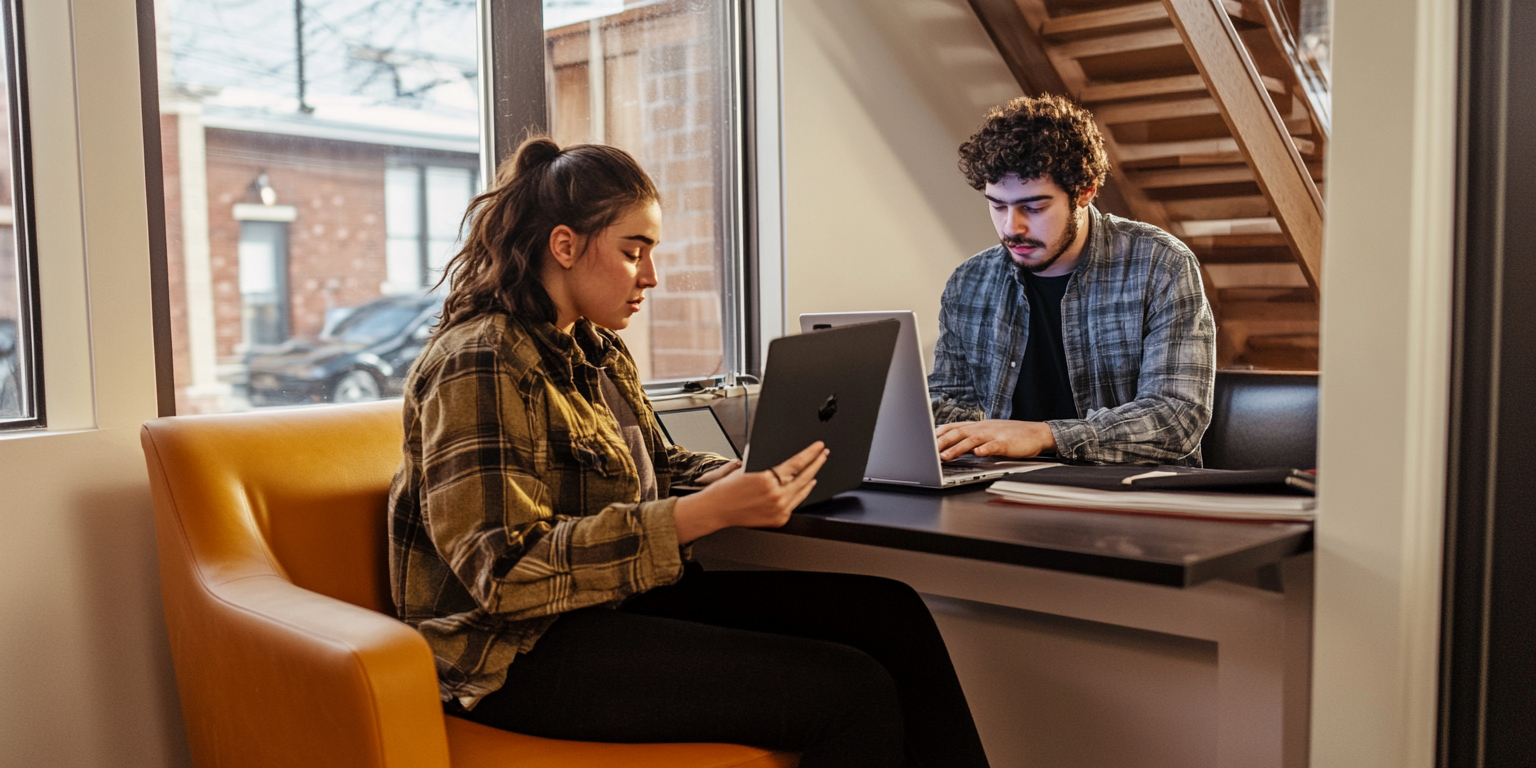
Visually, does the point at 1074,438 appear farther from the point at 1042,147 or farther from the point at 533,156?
the point at 533,156

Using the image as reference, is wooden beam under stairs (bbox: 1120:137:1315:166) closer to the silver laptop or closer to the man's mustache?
the man's mustache

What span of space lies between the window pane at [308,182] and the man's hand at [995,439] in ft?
3.80

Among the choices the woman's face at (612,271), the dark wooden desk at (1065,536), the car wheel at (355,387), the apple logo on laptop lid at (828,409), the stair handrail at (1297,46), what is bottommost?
the dark wooden desk at (1065,536)

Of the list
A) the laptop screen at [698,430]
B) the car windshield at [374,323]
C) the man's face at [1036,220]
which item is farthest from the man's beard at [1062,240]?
the car windshield at [374,323]

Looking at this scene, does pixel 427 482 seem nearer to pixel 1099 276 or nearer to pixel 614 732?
pixel 614 732

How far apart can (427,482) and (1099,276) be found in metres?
1.51

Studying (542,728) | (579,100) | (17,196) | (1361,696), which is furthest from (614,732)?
(579,100)

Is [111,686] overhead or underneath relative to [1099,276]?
underneath

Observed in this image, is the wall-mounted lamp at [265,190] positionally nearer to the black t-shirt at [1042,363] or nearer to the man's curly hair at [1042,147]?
the man's curly hair at [1042,147]

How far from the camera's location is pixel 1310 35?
3.60 m

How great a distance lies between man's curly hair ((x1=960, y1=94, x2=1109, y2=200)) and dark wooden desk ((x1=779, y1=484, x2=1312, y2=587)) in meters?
1.05

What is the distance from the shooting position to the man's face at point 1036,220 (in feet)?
7.72

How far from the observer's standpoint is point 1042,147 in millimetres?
2338

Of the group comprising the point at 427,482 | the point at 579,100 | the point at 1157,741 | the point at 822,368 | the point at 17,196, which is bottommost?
the point at 1157,741
